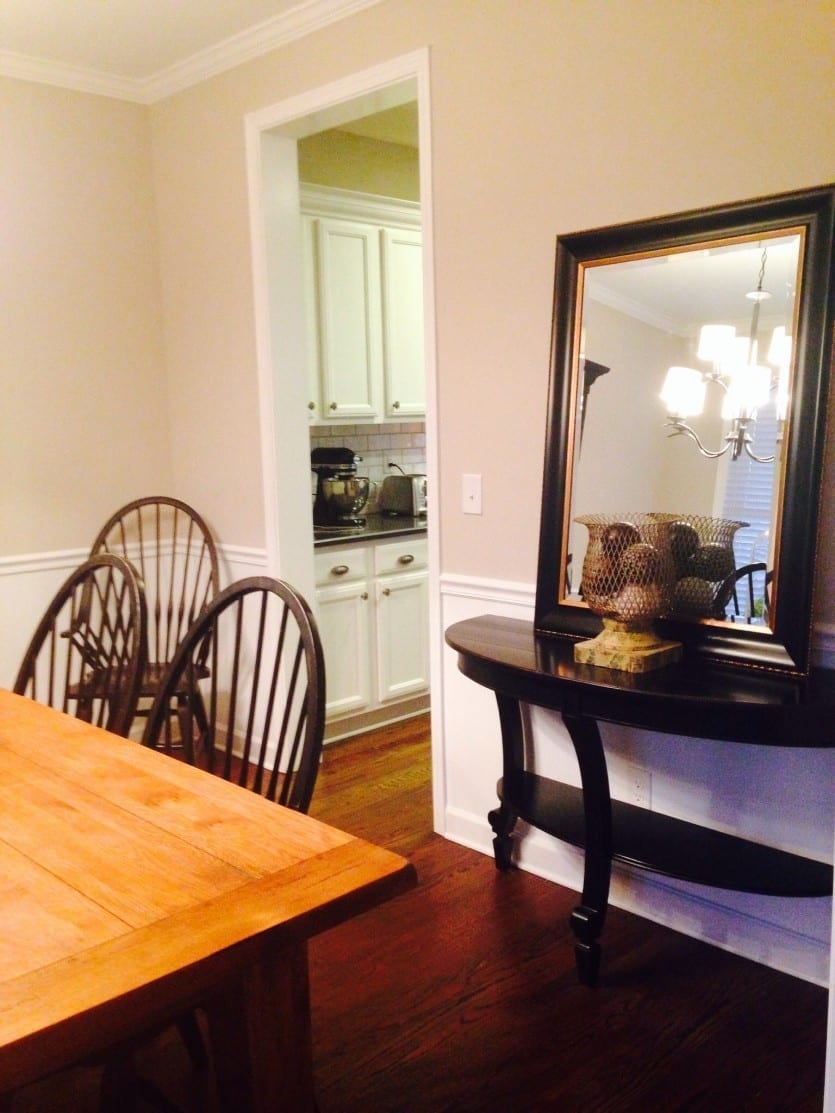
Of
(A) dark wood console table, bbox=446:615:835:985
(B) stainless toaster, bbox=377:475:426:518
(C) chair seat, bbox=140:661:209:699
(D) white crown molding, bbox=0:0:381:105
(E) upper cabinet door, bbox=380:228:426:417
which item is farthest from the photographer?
(B) stainless toaster, bbox=377:475:426:518

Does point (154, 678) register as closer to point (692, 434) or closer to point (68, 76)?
point (692, 434)

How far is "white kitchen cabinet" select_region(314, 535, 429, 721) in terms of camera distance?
362cm

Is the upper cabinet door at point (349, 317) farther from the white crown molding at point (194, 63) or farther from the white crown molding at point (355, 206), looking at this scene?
the white crown molding at point (194, 63)

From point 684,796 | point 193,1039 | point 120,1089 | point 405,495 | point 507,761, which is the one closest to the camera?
point 120,1089

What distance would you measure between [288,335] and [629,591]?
1784mm

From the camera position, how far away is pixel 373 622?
3.76 meters

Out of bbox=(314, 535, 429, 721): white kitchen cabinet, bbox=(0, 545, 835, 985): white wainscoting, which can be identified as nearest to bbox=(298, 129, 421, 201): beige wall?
bbox=(314, 535, 429, 721): white kitchen cabinet

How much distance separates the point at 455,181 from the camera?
8.39ft

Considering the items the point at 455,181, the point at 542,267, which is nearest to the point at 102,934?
the point at 542,267

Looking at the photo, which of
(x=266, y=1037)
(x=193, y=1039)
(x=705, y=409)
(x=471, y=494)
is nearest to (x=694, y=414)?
(x=705, y=409)

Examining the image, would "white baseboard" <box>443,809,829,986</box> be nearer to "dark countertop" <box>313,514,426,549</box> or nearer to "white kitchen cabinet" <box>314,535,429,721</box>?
"white kitchen cabinet" <box>314,535,429,721</box>

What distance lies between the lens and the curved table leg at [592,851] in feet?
6.87

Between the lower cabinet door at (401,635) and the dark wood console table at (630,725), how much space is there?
51.4 inches

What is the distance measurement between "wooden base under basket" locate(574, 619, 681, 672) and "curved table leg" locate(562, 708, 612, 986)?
0.15 meters
